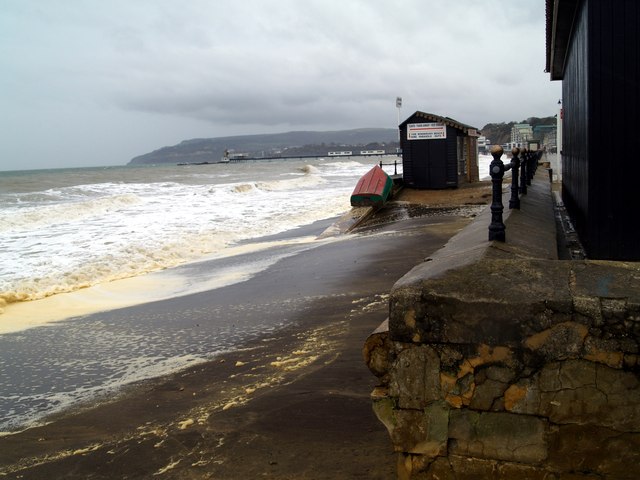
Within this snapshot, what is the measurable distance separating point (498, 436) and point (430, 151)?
1923 cm

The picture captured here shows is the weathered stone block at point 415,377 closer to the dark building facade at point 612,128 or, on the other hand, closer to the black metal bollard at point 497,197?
the black metal bollard at point 497,197

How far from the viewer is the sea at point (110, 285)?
5613mm

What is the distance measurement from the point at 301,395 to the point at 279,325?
6.94 feet

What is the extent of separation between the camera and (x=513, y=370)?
2.63m

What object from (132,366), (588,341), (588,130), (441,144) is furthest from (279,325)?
(441,144)

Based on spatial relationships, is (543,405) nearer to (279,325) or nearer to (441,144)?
(279,325)

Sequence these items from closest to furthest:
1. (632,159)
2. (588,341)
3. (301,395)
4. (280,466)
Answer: (588,341), (280,466), (301,395), (632,159)

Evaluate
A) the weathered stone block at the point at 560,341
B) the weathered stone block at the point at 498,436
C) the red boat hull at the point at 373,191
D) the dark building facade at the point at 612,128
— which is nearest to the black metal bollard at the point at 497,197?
the weathered stone block at the point at 560,341

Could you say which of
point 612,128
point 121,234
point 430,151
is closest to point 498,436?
point 612,128

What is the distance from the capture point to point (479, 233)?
4543 millimetres

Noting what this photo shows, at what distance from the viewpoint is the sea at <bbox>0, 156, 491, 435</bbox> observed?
18.4 feet

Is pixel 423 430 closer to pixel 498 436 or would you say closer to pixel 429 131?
pixel 498 436

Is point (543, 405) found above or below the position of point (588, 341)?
below

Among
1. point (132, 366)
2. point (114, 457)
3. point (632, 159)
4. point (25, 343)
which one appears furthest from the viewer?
point (25, 343)
